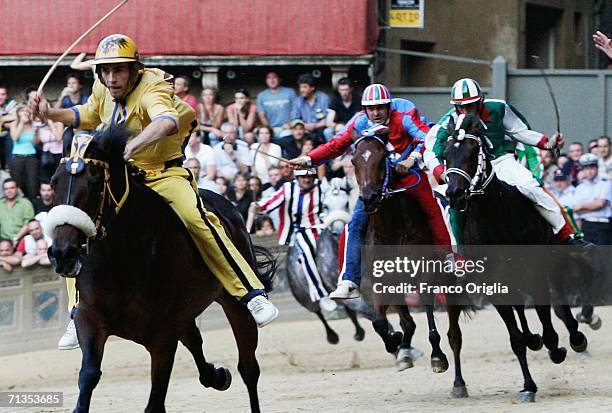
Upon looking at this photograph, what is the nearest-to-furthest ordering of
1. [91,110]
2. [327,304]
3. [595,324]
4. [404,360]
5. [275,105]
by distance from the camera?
[91,110], [404,360], [595,324], [327,304], [275,105]

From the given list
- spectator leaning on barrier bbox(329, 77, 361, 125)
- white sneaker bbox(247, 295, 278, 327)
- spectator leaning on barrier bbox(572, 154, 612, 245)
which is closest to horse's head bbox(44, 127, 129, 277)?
white sneaker bbox(247, 295, 278, 327)

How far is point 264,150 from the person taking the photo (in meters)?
Answer: 15.3

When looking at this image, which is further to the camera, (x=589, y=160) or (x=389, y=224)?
(x=589, y=160)

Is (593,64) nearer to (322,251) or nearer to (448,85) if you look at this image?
(448,85)

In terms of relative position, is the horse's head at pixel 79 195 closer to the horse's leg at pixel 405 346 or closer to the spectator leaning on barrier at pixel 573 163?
the horse's leg at pixel 405 346

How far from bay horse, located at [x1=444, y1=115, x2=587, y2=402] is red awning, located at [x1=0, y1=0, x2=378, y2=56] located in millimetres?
8189

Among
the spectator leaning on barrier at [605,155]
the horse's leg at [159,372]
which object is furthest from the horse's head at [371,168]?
the spectator leaning on barrier at [605,155]

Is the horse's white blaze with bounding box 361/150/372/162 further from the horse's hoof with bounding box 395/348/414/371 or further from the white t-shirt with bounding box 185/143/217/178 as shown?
the white t-shirt with bounding box 185/143/217/178

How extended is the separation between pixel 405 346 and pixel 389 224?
1.01 meters

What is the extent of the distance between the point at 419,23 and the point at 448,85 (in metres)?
2.87

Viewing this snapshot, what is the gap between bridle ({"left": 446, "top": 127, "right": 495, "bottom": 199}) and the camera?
9797mm

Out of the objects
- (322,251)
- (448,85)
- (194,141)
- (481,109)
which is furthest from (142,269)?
(448,85)

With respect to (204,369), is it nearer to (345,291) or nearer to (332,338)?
(345,291)

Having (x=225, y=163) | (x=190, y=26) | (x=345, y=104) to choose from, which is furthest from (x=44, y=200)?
(x=190, y=26)
